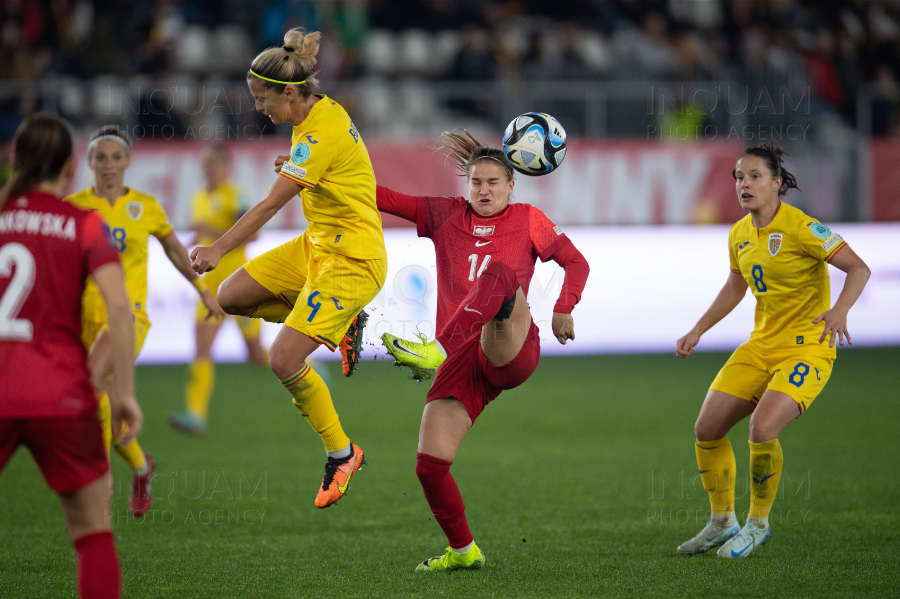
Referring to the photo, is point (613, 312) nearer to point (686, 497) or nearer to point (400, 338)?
point (686, 497)

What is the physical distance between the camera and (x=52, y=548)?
5242mm

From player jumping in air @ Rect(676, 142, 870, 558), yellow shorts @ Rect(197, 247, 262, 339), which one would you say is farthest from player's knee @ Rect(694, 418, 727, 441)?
yellow shorts @ Rect(197, 247, 262, 339)

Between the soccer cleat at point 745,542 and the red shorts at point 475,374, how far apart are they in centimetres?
143

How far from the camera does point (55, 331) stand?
123 inches

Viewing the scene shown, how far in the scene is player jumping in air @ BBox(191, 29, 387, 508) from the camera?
4816mm

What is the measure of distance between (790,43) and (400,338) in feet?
46.8

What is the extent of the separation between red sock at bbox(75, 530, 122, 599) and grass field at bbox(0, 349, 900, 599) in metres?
1.22

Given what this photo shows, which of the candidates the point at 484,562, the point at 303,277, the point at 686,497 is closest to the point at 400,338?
the point at 303,277

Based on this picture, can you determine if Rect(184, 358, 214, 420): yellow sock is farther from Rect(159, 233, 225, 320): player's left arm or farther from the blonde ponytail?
the blonde ponytail

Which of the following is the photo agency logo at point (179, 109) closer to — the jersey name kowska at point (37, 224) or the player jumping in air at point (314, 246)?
the player jumping in air at point (314, 246)

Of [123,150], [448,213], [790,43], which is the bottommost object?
[448,213]

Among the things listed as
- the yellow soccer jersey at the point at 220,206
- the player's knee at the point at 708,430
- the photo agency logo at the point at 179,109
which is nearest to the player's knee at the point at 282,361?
the player's knee at the point at 708,430

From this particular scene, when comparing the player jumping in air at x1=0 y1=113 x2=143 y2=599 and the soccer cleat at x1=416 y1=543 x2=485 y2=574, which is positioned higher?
the player jumping in air at x1=0 y1=113 x2=143 y2=599

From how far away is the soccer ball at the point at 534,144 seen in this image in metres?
5.08
